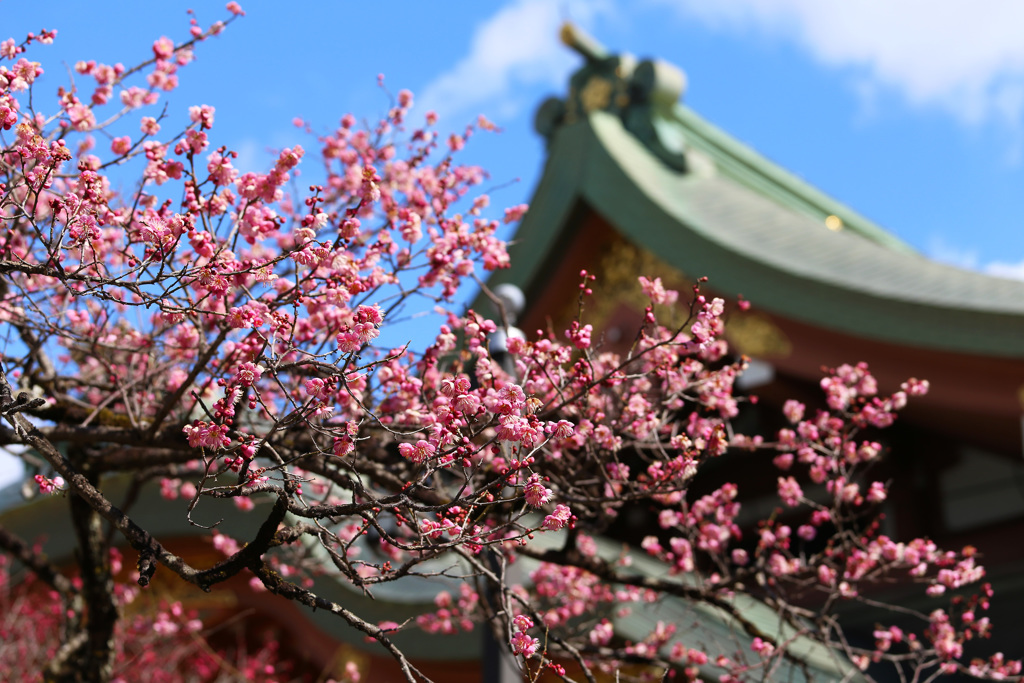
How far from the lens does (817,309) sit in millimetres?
7629

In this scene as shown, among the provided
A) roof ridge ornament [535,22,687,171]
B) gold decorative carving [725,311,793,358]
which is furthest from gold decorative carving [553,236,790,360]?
roof ridge ornament [535,22,687,171]

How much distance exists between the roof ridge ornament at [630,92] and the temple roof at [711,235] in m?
0.01

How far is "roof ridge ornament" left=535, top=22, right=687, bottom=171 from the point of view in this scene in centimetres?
1016

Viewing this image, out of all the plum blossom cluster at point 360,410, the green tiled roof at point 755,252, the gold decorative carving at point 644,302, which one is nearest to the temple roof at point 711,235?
the green tiled roof at point 755,252

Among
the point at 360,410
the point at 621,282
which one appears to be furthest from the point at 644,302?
the point at 360,410

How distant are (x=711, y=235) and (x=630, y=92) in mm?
2707

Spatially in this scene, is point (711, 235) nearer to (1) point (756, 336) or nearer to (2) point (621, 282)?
(1) point (756, 336)

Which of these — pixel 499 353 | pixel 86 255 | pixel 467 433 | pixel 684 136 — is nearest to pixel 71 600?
pixel 86 255

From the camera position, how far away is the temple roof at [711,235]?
22.7ft

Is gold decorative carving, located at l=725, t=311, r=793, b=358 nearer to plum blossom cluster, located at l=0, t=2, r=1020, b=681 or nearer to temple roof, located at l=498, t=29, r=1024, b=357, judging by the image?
temple roof, located at l=498, t=29, r=1024, b=357

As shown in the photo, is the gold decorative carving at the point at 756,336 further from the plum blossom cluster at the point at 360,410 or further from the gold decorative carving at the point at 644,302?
the plum blossom cluster at the point at 360,410

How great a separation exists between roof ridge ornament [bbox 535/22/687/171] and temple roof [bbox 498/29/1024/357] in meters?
0.01

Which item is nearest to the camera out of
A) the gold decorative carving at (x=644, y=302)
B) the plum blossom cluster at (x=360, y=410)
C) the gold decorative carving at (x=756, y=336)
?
the plum blossom cluster at (x=360, y=410)

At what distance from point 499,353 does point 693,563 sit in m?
1.47
